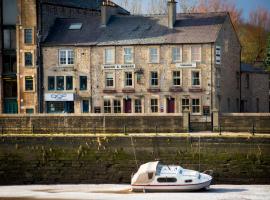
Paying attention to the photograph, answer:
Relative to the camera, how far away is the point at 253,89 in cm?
8488

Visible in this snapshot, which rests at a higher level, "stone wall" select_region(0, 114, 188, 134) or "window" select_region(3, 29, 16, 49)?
"window" select_region(3, 29, 16, 49)

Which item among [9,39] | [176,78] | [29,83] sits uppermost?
[9,39]

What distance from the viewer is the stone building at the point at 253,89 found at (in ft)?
272

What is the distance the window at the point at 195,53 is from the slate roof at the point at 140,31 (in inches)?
23.4

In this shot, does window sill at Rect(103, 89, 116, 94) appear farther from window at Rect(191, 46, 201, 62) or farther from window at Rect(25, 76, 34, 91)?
window at Rect(191, 46, 201, 62)

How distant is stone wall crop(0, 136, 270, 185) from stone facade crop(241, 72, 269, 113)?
2586 centimetres

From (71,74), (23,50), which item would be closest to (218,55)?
(71,74)

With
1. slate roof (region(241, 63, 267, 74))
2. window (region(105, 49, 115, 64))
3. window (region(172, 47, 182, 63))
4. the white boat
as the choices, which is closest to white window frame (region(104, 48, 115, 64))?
window (region(105, 49, 115, 64))

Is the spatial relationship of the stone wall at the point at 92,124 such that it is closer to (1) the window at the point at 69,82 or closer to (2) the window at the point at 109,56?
(1) the window at the point at 69,82

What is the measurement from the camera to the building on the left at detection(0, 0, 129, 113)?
7781cm

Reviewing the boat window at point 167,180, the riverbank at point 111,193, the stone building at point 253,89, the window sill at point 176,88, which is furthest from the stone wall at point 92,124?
the stone building at point 253,89

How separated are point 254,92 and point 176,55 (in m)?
12.9

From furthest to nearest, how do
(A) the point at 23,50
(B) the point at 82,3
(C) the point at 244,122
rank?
(B) the point at 82,3 → (A) the point at 23,50 → (C) the point at 244,122

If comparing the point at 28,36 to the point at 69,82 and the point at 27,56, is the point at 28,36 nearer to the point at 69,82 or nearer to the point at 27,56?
the point at 27,56
